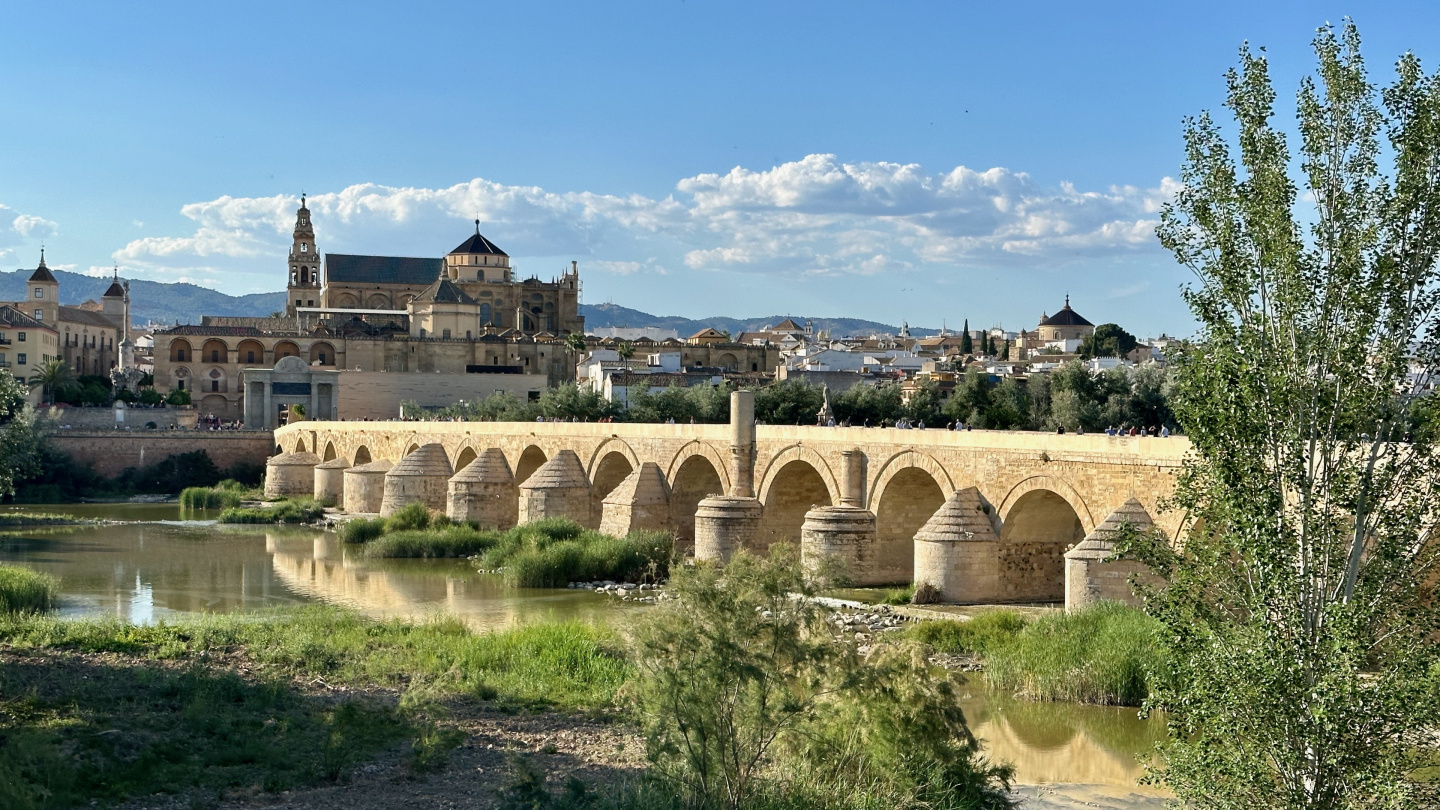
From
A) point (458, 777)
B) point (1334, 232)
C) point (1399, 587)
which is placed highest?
point (1334, 232)

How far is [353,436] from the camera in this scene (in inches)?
1813

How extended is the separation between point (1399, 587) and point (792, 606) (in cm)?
381

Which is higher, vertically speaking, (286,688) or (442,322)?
(442,322)

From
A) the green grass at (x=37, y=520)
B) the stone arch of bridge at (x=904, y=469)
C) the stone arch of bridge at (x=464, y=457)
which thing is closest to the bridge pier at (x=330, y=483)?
the green grass at (x=37, y=520)

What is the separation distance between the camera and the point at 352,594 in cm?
2450

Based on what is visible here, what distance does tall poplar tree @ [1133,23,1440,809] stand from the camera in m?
9.17

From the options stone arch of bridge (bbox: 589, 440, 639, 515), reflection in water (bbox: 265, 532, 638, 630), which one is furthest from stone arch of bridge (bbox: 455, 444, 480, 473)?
stone arch of bridge (bbox: 589, 440, 639, 515)

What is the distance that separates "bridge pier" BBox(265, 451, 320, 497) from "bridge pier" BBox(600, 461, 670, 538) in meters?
20.9

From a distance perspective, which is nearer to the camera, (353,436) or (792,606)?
(792,606)

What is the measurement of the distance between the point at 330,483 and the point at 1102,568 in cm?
3086

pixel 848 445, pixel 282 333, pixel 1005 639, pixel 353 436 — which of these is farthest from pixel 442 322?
pixel 1005 639

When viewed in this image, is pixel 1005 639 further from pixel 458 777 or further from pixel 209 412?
pixel 209 412

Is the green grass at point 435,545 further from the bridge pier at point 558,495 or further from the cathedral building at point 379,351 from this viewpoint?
the cathedral building at point 379,351

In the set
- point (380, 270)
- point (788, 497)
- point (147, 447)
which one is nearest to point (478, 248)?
point (380, 270)
